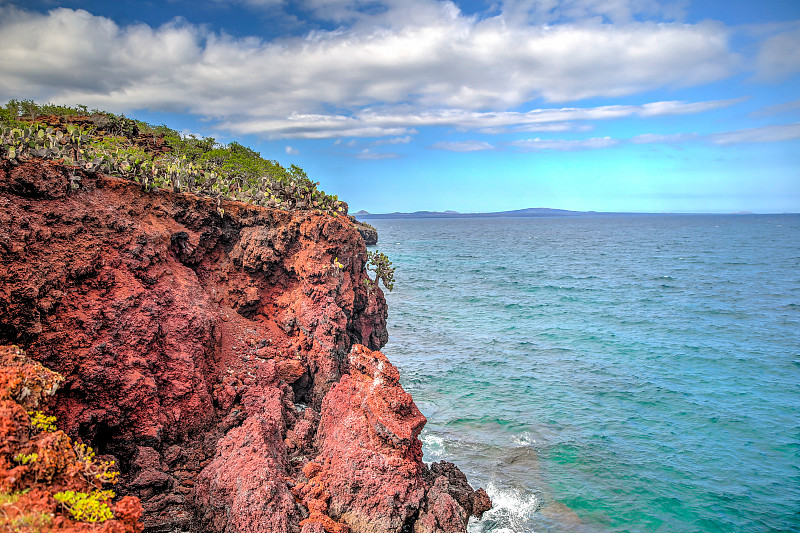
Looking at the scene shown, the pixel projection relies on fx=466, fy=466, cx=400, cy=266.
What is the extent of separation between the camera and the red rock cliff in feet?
37.3

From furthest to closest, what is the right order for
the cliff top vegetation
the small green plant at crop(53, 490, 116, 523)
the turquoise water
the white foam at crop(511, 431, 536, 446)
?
the white foam at crop(511, 431, 536, 446) → the turquoise water → the cliff top vegetation → the small green plant at crop(53, 490, 116, 523)

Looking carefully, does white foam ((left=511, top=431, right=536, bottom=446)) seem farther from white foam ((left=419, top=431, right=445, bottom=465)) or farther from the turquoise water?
white foam ((left=419, top=431, right=445, bottom=465))

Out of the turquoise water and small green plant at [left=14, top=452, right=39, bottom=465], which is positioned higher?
small green plant at [left=14, top=452, right=39, bottom=465]

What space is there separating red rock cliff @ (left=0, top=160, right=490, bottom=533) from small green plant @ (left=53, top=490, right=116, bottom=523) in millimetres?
3907

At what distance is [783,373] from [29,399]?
3950 cm

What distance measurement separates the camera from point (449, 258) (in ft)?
313

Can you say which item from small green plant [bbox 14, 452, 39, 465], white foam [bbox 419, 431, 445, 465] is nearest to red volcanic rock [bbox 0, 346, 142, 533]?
small green plant [bbox 14, 452, 39, 465]

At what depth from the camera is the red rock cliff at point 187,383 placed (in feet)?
37.3

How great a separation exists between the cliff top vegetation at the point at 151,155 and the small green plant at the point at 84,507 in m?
10.1

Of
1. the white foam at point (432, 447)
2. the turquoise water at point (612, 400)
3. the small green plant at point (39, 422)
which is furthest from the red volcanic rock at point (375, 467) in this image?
the white foam at point (432, 447)

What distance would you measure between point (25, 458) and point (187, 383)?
6580 mm

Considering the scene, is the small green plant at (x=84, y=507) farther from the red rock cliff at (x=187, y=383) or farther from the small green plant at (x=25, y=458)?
the red rock cliff at (x=187, y=383)

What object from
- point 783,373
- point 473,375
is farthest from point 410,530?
point 783,373

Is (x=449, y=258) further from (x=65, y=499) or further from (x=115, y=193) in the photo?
(x=65, y=499)
